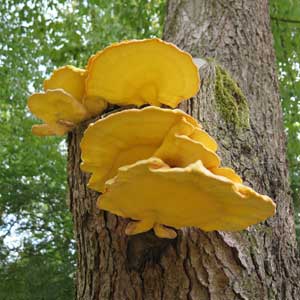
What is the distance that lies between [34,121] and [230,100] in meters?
4.83

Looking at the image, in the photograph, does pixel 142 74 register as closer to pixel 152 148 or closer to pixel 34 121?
pixel 152 148

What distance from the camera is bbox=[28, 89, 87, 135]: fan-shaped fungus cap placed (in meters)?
1.59

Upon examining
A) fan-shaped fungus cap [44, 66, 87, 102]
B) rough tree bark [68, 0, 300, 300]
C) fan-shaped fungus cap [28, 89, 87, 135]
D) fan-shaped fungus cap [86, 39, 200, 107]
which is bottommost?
rough tree bark [68, 0, 300, 300]

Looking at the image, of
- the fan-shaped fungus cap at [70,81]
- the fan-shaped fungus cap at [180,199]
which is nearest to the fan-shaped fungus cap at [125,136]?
the fan-shaped fungus cap at [180,199]

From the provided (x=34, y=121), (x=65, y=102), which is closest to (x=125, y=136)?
(x=65, y=102)

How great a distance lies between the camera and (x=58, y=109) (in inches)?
65.5

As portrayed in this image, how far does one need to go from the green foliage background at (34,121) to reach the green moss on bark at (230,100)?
6.53ft

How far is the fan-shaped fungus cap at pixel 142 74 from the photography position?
1.46 m

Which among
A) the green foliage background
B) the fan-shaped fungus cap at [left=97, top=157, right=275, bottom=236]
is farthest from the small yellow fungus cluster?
the green foliage background

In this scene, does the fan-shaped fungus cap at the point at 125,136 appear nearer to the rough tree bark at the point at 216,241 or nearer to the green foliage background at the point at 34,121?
the rough tree bark at the point at 216,241

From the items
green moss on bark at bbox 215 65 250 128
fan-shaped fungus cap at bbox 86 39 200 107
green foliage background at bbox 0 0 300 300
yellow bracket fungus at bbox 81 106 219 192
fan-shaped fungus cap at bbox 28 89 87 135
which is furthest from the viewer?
green foliage background at bbox 0 0 300 300

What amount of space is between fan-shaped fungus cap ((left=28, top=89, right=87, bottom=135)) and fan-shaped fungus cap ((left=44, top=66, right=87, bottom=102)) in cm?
7

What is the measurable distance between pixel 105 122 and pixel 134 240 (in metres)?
0.43

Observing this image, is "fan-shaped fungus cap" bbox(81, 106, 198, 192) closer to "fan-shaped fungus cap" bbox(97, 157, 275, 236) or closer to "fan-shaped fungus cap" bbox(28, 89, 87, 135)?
"fan-shaped fungus cap" bbox(97, 157, 275, 236)
